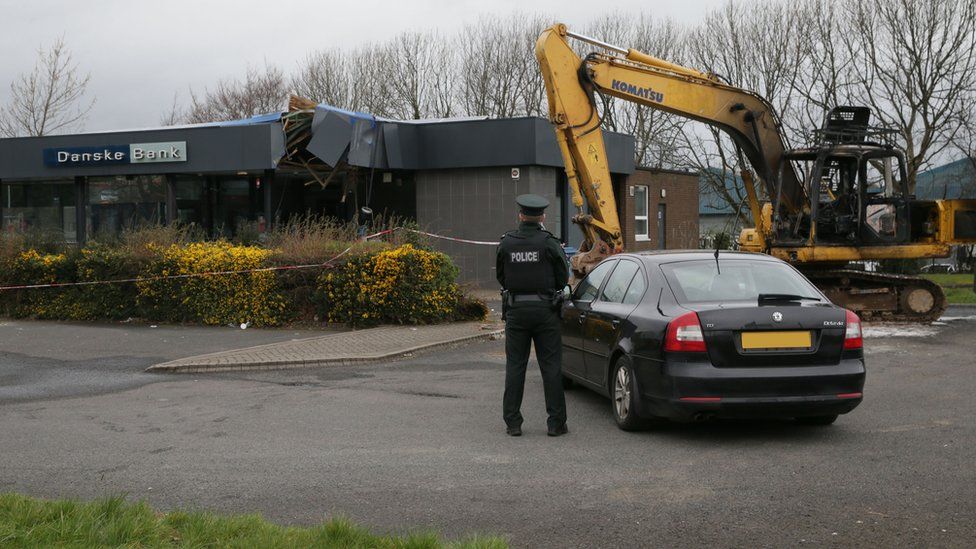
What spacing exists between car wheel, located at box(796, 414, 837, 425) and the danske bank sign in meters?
19.3

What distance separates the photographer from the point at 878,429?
7680 millimetres

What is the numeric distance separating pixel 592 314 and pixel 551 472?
242 cm

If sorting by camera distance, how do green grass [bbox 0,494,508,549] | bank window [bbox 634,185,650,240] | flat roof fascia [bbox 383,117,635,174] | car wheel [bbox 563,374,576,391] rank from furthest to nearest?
bank window [bbox 634,185,650,240] → flat roof fascia [bbox 383,117,635,174] → car wheel [bbox 563,374,576,391] → green grass [bbox 0,494,508,549]

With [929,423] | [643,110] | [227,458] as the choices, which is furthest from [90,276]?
[643,110]

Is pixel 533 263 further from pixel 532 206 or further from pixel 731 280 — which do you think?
pixel 731 280

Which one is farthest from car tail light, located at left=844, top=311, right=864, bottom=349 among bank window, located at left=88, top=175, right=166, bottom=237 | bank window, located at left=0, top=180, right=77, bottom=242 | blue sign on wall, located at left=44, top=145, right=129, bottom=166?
bank window, located at left=0, top=180, right=77, bottom=242

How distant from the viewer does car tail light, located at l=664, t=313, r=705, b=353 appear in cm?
707

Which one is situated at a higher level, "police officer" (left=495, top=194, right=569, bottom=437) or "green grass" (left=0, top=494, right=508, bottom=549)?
"police officer" (left=495, top=194, right=569, bottom=437)

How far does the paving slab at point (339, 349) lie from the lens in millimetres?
12047

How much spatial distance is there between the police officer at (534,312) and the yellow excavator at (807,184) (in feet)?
28.5

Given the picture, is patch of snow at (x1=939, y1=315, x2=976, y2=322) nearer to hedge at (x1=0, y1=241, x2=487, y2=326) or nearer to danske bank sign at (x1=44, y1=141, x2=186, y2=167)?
hedge at (x1=0, y1=241, x2=487, y2=326)

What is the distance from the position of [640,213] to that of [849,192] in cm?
1439

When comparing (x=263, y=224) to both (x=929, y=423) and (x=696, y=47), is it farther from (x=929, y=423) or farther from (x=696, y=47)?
(x=696, y=47)

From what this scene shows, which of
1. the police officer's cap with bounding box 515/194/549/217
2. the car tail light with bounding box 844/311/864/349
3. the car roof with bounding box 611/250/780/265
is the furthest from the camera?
the car roof with bounding box 611/250/780/265
